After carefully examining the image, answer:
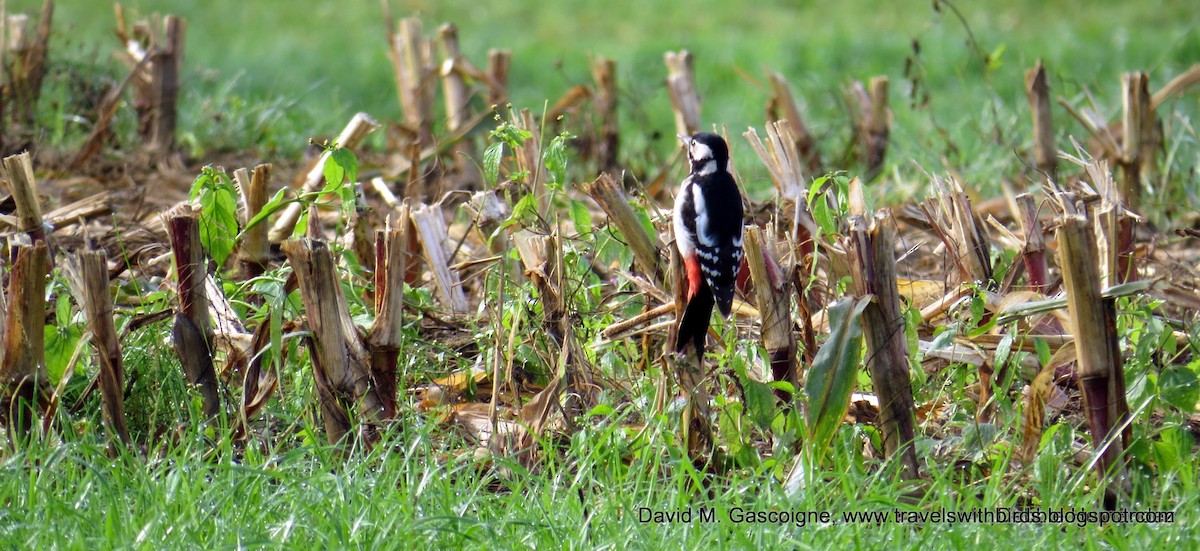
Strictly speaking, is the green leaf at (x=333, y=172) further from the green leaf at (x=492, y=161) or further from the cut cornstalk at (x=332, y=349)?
the green leaf at (x=492, y=161)

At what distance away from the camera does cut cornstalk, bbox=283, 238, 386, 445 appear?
2930 millimetres

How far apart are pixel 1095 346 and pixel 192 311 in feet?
7.27

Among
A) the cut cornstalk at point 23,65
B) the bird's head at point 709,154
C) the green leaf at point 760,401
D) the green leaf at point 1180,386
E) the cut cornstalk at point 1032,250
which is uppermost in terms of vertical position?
the cut cornstalk at point 23,65

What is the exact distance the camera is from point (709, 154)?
11.7 feet

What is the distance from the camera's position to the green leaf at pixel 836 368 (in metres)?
2.78

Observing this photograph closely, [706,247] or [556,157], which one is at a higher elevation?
[556,157]

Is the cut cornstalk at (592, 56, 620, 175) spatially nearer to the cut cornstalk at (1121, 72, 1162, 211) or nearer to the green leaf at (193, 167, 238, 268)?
the cut cornstalk at (1121, 72, 1162, 211)

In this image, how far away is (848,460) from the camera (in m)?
2.96

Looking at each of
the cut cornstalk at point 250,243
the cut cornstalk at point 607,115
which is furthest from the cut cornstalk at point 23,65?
the cut cornstalk at point 607,115

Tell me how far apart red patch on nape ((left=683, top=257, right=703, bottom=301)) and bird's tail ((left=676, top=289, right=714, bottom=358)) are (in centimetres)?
2

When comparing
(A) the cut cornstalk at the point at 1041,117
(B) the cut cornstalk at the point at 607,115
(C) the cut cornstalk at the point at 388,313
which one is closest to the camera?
(C) the cut cornstalk at the point at 388,313

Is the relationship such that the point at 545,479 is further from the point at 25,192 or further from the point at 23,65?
the point at 23,65

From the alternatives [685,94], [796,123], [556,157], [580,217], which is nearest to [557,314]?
[580,217]

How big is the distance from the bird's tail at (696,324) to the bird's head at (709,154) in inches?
23.3
